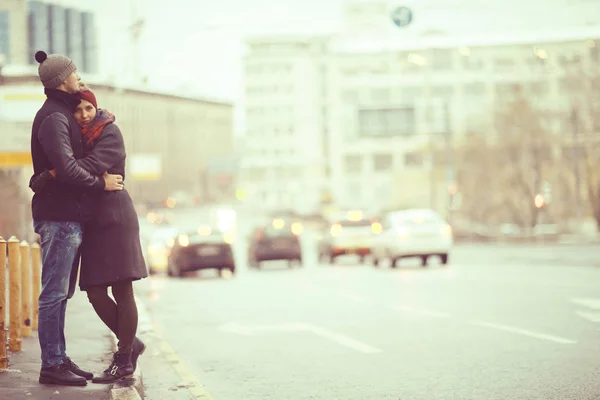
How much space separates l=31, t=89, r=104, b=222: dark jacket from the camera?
811 cm

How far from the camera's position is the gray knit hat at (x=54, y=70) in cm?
833

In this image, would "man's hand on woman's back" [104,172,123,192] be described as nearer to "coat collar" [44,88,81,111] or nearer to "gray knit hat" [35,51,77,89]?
"coat collar" [44,88,81,111]

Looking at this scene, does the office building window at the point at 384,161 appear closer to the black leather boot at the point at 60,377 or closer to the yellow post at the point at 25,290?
the yellow post at the point at 25,290

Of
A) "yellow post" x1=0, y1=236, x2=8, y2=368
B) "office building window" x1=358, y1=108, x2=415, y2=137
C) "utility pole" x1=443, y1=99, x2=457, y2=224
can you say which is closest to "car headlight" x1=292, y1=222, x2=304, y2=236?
"office building window" x1=358, y1=108, x2=415, y2=137

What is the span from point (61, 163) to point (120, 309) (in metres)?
1.12

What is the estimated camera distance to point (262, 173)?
5728 inches

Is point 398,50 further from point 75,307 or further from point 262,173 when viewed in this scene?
point 75,307

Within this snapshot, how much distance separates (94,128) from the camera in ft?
27.6

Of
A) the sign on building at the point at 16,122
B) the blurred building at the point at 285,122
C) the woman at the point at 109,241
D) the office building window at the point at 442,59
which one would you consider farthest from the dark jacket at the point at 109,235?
the blurred building at the point at 285,122

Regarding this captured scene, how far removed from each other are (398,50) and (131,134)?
31.5 meters

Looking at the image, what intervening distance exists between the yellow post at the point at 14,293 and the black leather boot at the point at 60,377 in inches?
85.9

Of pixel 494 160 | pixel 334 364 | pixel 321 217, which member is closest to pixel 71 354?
pixel 334 364

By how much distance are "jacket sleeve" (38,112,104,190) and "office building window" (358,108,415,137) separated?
63787 mm

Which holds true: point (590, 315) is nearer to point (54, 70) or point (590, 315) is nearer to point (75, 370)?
point (75, 370)
